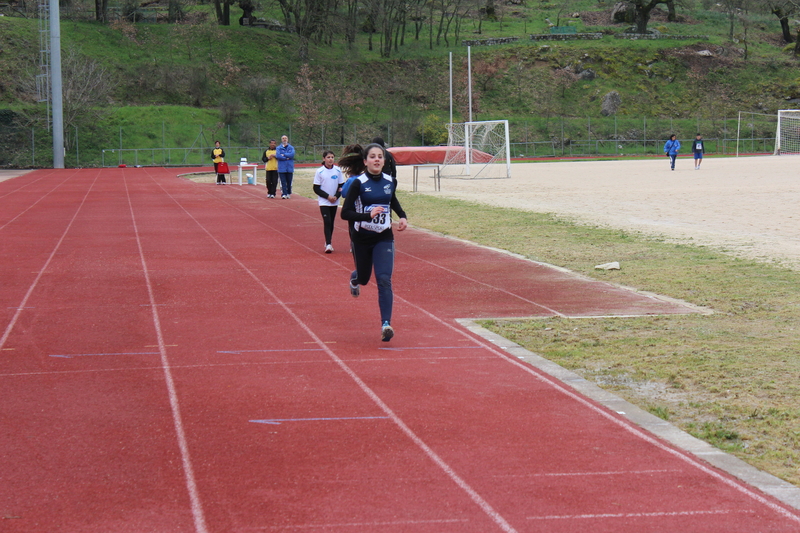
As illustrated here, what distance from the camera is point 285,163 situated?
2552 centimetres

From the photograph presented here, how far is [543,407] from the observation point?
6.00 metres

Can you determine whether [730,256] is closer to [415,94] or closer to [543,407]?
[543,407]

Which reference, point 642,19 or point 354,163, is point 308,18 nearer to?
point 642,19

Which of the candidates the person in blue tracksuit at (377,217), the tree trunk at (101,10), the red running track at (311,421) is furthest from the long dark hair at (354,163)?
the tree trunk at (101,10)

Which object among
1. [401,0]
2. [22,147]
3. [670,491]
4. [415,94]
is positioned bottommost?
[670,491]

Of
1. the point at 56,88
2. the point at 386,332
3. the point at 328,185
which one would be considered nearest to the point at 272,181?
the point at 328,185

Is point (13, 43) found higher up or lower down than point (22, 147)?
higher up

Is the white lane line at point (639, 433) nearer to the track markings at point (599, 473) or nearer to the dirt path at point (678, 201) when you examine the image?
the track markings at point (599, 473)

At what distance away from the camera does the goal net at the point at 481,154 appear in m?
42.6

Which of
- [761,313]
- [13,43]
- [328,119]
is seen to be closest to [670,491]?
[761,313]

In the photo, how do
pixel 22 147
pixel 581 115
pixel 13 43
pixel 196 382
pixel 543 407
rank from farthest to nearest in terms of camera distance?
pixel 581 115 → pixel 13 43 → pixel 22 147 → pixel 196 382 → pixel 543 407

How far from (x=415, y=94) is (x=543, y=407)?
69791 millimetres

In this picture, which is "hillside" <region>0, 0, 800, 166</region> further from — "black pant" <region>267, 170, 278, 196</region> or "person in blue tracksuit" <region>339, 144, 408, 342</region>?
"person in blue tracksuit" <region>339, 144, 408, 342</region>

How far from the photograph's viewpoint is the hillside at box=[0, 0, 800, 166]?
192 ft
